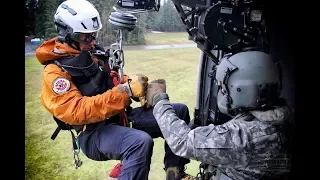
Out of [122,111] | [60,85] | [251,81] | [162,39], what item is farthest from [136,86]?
[162,39]

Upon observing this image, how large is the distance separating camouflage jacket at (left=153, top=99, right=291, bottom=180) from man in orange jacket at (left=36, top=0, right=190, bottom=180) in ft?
1.56

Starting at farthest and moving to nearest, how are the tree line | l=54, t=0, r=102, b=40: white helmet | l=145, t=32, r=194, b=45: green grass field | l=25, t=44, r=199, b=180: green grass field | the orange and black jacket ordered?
A: l=145, t=32, r=194, b=45: green grass field < l=25, t=44, r=199, b=180: green grass field < the tree line < l=54, t=0, r=102, b=40: white helmet < the orange and black jacket

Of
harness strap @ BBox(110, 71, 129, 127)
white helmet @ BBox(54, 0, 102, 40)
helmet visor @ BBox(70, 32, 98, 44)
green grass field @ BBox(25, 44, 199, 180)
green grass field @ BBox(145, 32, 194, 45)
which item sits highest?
white helmet @ BBox(54, 0, 102, 40)

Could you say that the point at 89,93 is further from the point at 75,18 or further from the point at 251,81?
the point at 251,81

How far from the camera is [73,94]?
2.21 metres

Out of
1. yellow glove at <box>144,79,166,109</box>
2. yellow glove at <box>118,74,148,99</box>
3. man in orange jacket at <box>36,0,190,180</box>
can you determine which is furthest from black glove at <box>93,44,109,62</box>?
yellow glove at <box>144,79,166,109</box>

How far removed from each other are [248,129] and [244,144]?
0.30 feet

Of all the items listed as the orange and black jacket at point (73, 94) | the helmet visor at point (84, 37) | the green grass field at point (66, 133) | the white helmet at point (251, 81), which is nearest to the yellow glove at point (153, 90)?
the orange and black jacket at point (73, 94)

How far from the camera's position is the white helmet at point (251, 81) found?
1.76 m

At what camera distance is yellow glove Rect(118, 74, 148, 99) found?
2.21m

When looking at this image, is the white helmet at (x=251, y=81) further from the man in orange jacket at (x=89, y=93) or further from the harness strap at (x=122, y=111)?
the harness strap at (x=122, y=111)

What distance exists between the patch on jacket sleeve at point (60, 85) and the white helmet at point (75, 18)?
40 centimetres

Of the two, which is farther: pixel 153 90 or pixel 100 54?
pixel 100 54

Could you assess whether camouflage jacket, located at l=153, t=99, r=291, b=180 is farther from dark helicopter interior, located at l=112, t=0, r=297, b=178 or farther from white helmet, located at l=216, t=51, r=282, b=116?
dark helicopter interior, located at l=112, t=0, r=297, b=178
